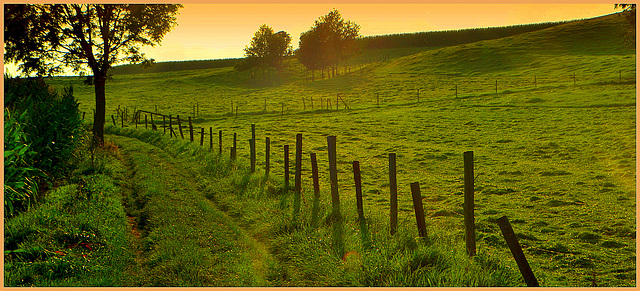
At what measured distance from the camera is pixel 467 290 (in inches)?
239

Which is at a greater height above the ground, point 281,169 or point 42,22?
point 42,22

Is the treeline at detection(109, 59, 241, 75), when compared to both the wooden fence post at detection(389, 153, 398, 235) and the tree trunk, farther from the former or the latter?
the wooden fence post at detection(389, 153, 398, 235)

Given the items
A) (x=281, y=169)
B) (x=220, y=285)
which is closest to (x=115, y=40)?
(x=281, y=169)

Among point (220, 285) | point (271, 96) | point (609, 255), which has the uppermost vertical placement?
point (271, 96)

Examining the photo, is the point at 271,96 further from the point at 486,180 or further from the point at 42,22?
the point at 486,180

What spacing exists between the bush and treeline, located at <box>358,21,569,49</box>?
114m

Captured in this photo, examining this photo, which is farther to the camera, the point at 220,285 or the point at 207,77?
the point at 207,77

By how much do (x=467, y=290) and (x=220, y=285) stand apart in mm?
3534

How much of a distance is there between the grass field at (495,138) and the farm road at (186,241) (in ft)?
4.39

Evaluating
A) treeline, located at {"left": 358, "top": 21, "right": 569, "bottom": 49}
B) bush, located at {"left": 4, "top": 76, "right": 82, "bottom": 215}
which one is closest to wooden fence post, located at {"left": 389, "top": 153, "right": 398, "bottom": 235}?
bush, located at {"left": 4, "top": 76, "right": 82, "bottom": 215}

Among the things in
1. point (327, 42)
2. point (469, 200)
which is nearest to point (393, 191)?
point (469, 200)

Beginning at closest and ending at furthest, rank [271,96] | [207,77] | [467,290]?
1. [467,290]
2. [271,96]
3. [207,77]

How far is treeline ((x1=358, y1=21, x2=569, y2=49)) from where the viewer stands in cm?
12719

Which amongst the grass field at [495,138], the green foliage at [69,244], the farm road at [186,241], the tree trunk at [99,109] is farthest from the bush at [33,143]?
the tree trunk at [99,109]
